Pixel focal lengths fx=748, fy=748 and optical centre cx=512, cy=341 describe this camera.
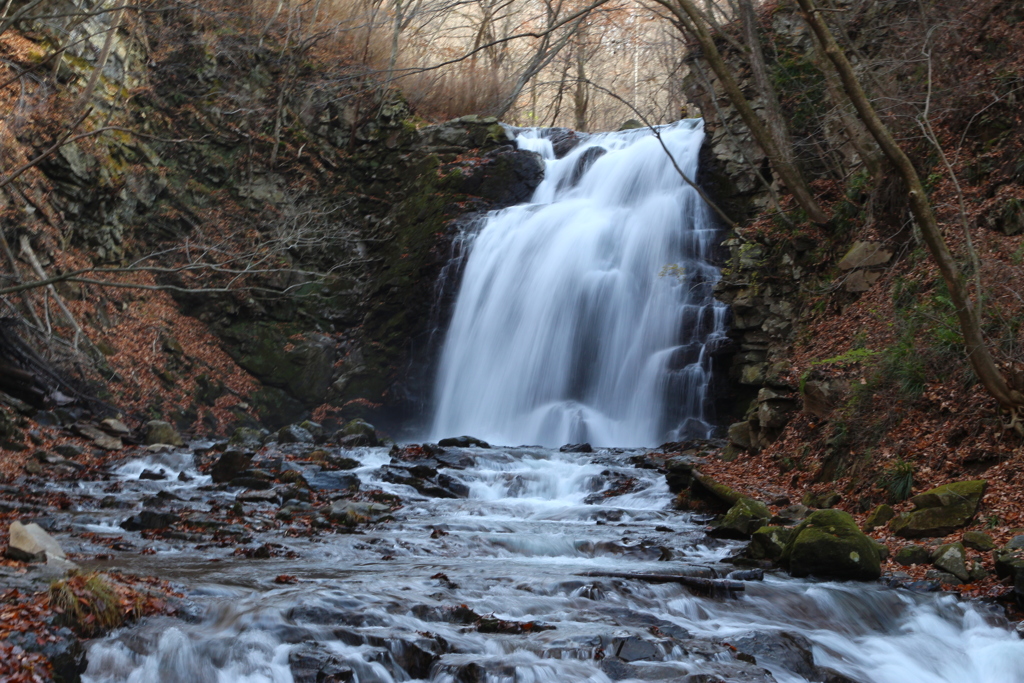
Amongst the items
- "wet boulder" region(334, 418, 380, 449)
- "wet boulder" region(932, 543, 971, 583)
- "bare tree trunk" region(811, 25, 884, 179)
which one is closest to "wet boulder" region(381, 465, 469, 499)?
"wet boulder" region(334, 418, 380, 449)

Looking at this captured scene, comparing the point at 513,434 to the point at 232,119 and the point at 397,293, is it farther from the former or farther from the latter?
the point at 232,119

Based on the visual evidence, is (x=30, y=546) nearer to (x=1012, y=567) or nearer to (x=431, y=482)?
(x=431, y=482)

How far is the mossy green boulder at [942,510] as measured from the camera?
6.39 meters

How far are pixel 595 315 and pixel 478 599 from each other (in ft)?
34.9

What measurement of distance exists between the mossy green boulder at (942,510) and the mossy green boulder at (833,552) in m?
0.60

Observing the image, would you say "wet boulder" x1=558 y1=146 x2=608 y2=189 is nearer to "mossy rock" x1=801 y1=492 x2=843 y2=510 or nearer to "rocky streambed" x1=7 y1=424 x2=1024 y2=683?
"rocky streambed" x1=7 y1=424 x2=1024 y2=683

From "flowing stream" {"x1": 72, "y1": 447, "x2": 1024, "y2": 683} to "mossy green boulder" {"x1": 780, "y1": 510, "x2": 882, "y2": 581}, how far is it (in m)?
0.18

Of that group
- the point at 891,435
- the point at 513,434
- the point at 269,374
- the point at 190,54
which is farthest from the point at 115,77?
the point at 891,435

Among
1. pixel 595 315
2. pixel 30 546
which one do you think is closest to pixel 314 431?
pixel 595 315

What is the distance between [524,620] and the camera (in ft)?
17.8

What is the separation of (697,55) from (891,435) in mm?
10394

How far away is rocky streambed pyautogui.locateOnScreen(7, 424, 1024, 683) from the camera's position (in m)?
4.63

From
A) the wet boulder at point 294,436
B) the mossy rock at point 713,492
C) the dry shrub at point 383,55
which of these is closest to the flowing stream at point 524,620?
the mossy rock at point 713,492

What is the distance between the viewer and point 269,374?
59.1ft
